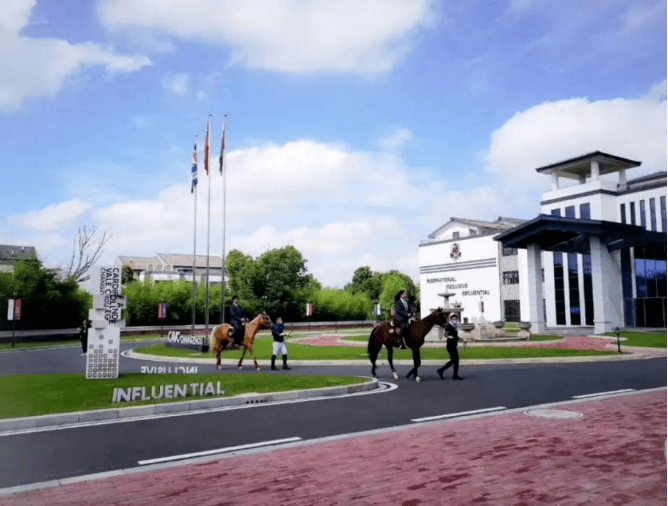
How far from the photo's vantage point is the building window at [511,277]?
57594 mm

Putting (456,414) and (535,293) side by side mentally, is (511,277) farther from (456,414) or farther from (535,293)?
(456,414)

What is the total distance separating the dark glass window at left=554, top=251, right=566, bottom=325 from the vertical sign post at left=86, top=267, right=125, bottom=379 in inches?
1734

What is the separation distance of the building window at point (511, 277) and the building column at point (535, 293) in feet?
55.4

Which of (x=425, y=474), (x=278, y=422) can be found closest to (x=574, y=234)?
(x=278, y=422)

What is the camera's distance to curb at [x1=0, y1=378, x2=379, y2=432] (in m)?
9.21

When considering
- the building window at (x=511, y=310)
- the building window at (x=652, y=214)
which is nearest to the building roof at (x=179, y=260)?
the building window at (x=511, y=310)

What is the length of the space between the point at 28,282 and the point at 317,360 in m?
22.9

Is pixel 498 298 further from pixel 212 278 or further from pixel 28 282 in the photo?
pixel 212 278

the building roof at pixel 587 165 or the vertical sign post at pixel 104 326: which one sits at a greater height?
the building roof at pixel 587 165

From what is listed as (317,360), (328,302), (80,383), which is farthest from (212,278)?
(80,383)

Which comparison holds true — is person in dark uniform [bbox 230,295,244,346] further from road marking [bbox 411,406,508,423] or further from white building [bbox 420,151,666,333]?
white building [bbox 420,151,666,333]

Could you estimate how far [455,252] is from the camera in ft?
212

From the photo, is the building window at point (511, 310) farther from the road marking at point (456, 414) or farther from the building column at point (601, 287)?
the road marking at point (456, 414)

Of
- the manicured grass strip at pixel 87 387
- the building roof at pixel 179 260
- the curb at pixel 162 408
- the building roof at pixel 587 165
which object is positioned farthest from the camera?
the building roof at pixel 179 260
